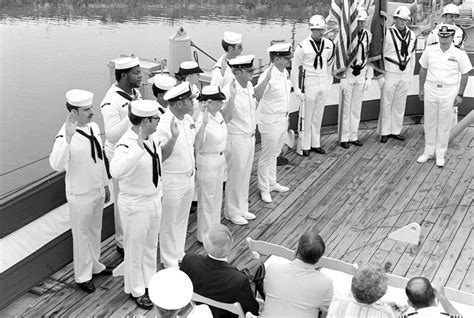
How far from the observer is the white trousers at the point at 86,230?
12.7 feet

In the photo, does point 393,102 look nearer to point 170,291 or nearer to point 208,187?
point 208,187

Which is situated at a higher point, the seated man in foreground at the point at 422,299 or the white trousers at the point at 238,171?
the seated man in foreground at the point at 422,299

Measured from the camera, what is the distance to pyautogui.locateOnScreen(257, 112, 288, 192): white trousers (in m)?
5.36

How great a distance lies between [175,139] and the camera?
3914 mm

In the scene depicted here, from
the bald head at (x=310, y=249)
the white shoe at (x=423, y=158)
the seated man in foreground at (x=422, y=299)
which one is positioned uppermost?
the bald head at (x=310, y=249)

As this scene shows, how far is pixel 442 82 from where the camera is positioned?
611 centimetres

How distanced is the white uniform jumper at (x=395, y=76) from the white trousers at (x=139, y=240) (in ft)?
12.6

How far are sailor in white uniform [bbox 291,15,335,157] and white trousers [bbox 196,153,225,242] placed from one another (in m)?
1.80


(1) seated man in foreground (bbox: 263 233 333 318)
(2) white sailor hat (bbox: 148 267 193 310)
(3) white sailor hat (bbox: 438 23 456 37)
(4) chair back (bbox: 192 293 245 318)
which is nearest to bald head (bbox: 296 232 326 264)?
(1) seated man in foreground (bbox: 263 233 333 318)

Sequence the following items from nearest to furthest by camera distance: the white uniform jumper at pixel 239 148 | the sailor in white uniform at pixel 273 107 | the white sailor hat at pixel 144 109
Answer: the white sailor hat at pixel 144 109, the white uniform jumper at pixel 239 148, the sailor in white uniform at pixel 273 107

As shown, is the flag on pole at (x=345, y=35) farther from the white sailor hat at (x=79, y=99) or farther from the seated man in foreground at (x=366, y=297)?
the seated man in foreground at (x=366, y=297)

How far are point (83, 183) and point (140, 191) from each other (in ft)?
1.34

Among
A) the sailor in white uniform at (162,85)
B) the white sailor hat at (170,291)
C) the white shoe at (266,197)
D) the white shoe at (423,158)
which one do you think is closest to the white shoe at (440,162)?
the white shoe at (423,158)

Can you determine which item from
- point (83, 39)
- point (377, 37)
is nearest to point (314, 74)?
point (377, 37)
